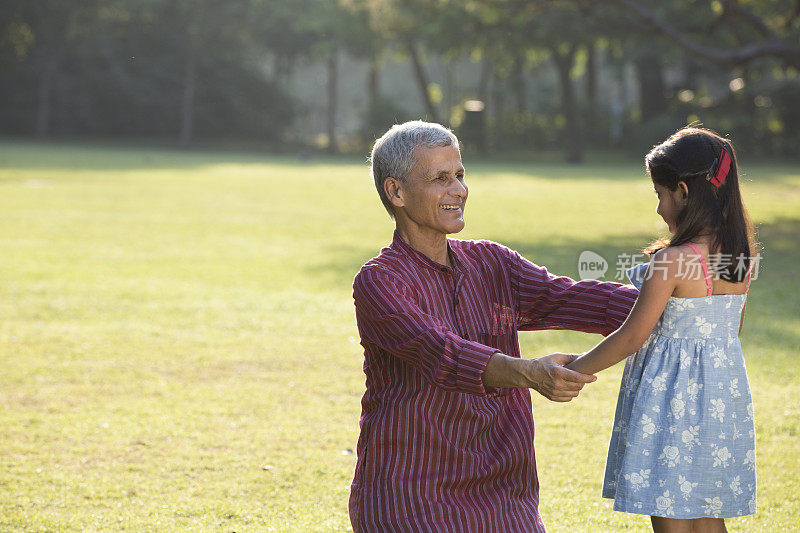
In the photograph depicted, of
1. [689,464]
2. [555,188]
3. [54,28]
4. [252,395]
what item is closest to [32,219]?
[252,395]

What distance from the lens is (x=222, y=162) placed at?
130 ft

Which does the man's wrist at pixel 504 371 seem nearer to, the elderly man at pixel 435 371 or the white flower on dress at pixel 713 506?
the elderly man at pixel 435 371

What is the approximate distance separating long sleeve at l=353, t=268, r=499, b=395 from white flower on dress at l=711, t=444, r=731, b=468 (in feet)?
2.40

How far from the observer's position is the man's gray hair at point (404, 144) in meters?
3.19

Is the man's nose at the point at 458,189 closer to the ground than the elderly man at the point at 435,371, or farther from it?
farther from it

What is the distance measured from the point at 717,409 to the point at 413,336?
3.18 feet

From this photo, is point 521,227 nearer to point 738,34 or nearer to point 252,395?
point 738,34

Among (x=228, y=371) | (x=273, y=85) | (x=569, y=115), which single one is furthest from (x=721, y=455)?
(x=273, y=85)

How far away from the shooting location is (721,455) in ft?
10.2

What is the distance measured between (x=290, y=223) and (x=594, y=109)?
104 ft

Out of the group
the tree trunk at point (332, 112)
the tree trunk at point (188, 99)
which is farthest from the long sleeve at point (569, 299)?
the tree trunk at point (188, 99)

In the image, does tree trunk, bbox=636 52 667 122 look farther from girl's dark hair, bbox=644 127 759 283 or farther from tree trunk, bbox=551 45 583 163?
girl's dark hair, bbox=644 127 759 283

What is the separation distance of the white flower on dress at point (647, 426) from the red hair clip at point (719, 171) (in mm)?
740

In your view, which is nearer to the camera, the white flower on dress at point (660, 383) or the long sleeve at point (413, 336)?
the long sleeve at point (413, 336)
